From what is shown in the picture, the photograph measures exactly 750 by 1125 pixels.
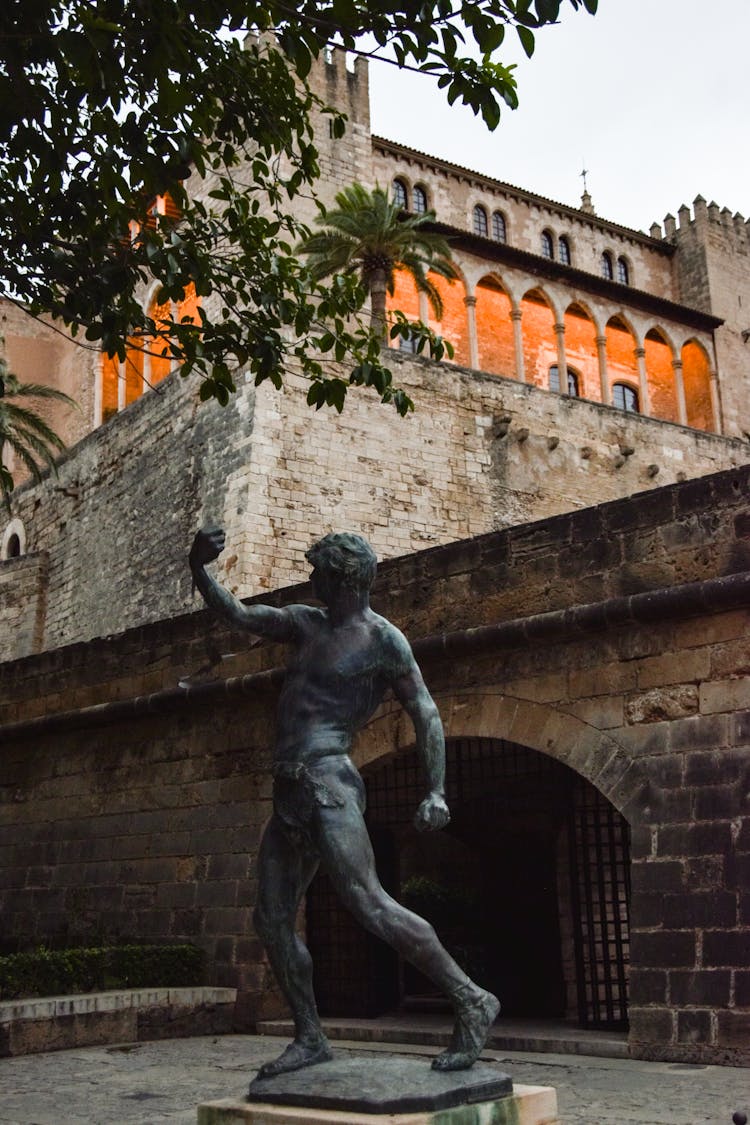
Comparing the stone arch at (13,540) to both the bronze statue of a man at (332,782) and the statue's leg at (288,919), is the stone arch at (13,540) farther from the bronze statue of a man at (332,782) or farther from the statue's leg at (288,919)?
the statue's leg at (288,919)

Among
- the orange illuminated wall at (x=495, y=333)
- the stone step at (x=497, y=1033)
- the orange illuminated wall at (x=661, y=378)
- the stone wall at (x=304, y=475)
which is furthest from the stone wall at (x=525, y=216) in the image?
the stone step at (x=497, y=1033)

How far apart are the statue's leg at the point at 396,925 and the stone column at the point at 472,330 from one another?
27.9m

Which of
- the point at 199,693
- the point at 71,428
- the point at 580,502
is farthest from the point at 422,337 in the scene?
the point at 71,428

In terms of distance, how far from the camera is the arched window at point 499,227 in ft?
119

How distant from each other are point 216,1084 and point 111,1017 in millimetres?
2171

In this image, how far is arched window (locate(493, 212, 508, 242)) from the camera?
119 ft

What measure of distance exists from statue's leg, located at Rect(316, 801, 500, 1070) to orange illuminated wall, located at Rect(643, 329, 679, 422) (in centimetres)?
3289

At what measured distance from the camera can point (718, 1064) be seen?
684 cm

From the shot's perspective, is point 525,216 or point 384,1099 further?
point 525,216

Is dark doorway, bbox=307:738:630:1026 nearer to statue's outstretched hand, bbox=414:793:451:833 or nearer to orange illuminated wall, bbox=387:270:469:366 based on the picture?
statue's outstretched hand, bbox=414:793:451:833

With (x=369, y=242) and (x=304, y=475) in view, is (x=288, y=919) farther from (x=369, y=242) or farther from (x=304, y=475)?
(x=369, y=242)

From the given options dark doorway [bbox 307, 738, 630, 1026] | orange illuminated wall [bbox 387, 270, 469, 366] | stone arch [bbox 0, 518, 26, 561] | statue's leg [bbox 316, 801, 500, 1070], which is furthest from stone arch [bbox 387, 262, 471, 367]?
statue's leg [bbox 316, 801, 500, 1070]

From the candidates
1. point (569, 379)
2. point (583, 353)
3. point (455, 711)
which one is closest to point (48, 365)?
point (569, 379)

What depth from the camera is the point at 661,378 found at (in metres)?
36.7
